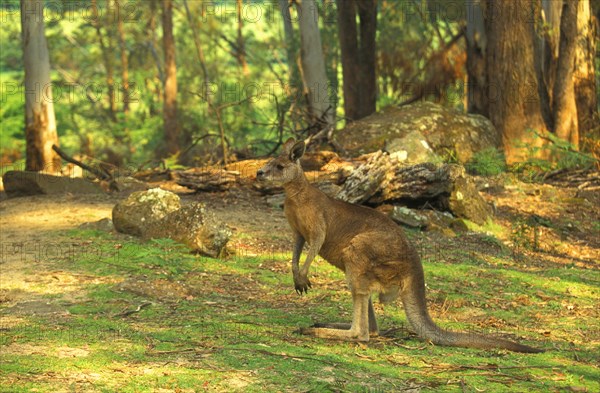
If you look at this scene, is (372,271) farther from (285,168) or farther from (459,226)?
(459,226)

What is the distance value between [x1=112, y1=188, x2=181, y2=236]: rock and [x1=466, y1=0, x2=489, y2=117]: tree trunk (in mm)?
10626

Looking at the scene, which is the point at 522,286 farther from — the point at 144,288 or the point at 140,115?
the point at 140,115

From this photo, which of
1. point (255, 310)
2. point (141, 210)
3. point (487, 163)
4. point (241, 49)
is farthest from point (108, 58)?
point (255, 310)

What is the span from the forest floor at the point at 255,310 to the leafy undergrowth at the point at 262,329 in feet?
0.06

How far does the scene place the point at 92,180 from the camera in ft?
54.2

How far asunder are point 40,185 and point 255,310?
793cm

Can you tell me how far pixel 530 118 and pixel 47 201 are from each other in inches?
402

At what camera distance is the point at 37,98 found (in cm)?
1803

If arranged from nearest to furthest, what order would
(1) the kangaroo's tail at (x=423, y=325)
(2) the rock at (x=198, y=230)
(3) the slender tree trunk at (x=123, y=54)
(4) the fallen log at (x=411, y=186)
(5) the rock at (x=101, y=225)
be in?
(1) the kangaroo's tail at (x=423, y=325) → (2) the rock at (x=198, y=230) → (5) the rock at (x=101, y=225) → (4) the fallen log at (x=411, y=186) → (3) the slender tree trunk at (x=123, y=54)

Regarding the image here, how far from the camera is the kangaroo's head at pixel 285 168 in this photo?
759cm

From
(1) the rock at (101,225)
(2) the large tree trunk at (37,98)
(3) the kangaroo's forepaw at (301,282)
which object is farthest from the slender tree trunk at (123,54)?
(3) the kangaroo's forepaw at (301,282)

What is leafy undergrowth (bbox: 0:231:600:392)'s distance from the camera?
18.8ft

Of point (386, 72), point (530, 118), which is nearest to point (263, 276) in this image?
point (530, 118)

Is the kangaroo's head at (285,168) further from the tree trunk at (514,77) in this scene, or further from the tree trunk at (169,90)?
the tree trunk at (169,90)
